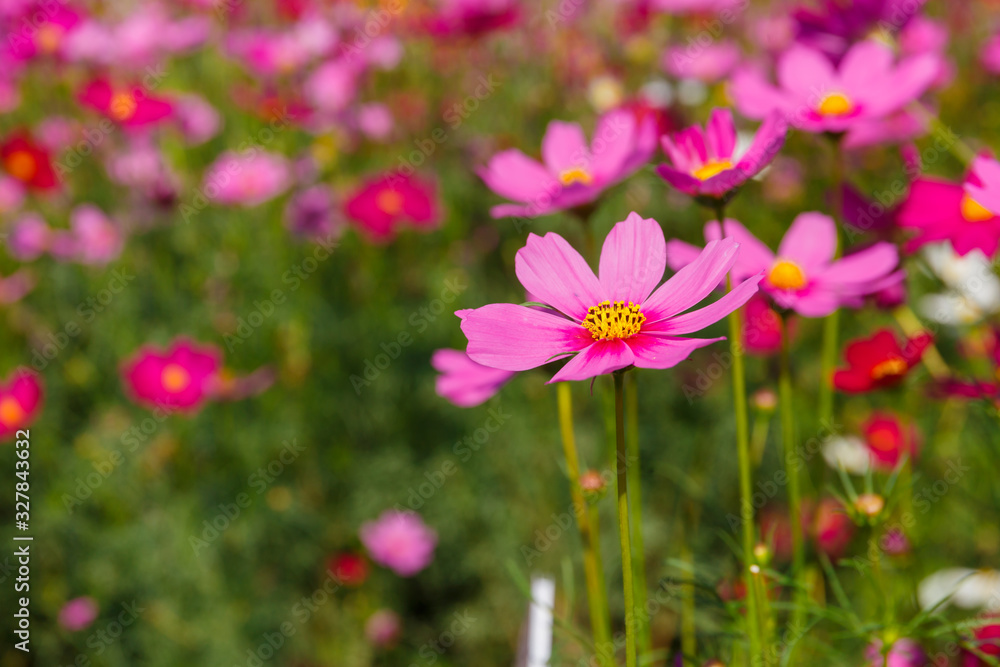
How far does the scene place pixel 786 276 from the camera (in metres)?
0.58

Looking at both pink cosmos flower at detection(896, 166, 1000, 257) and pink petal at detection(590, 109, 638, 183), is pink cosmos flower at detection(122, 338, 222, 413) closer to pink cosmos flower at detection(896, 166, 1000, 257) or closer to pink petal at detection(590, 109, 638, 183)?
pink petal at detection(590, 109, 638, 183)

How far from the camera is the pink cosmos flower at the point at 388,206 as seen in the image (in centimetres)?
156

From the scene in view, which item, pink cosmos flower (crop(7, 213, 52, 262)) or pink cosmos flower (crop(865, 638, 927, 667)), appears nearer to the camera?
pink cosmos flower (crop(865, 638, 927, 667))

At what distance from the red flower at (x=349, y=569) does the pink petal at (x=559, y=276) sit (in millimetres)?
904

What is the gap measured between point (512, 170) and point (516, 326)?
31 cm

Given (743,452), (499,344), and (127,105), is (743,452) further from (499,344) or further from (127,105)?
(127,105)

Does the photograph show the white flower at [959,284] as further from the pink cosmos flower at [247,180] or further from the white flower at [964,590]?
the pink cosmos flower at [247,180]

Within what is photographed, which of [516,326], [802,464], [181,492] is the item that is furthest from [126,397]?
[516,326]

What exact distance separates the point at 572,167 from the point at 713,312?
38 centimetres

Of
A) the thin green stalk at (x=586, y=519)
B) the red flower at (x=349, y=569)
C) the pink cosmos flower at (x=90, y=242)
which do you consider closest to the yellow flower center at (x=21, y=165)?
the pink cosmos flower at (x=90, y=242)

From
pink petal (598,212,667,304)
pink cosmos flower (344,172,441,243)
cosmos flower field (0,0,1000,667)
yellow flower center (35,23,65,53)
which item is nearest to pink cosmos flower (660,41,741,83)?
cosmos flower field (0,0,1000,667)

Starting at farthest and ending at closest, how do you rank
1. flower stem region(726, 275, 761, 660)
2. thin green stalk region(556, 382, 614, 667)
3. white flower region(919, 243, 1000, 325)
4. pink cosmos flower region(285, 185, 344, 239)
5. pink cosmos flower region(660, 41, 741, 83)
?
1. pink cosmos flower region(660, 41, 741, 83)
2. pink cosmos flower region(285, 185, 344, 239)
3. white flower region(919, 243, 1000, 325)
4. thin green stalk region(556, 382, 614, 667)
5. flower stem region(726, 275, 761, 660)

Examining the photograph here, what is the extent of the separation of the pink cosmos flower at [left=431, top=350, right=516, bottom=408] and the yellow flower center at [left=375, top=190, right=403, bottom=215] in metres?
0.90

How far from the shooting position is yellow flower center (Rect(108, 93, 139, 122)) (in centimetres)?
160
